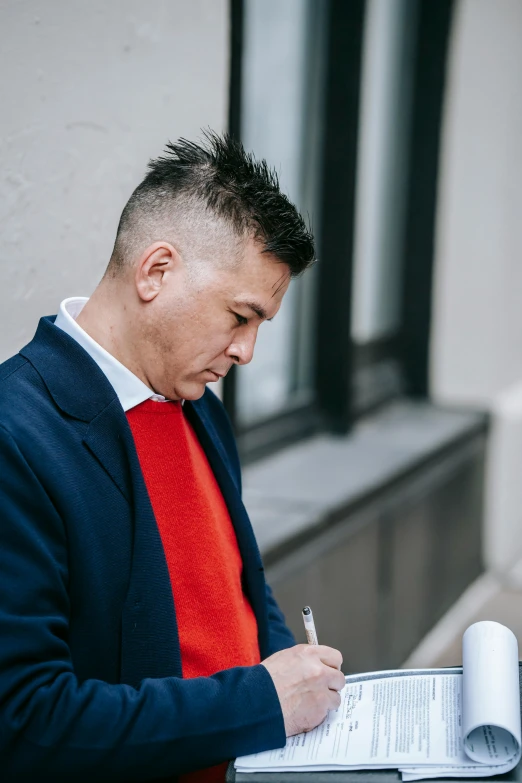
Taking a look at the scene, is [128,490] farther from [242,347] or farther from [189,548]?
[242,347]

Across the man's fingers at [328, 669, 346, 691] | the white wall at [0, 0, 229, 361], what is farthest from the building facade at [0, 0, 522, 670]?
the man's fingers at [328, 669, 346, 691]

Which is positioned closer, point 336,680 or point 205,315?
point 336,680

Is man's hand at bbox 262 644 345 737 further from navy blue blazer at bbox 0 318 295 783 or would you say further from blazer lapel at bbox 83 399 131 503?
blazer lapel at bbox 83 399 131 503

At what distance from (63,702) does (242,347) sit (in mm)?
607

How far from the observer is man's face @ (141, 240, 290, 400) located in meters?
1.40

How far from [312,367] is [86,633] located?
8.82 ft

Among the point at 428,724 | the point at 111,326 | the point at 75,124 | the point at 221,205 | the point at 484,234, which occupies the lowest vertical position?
the point at 428,724

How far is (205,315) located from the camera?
4.63 ft

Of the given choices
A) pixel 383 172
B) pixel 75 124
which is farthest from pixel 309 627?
pixel 383 172

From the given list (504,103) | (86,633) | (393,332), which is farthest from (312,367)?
(86,633)

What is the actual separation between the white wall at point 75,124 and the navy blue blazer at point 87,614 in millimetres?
363

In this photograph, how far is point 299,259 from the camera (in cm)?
144

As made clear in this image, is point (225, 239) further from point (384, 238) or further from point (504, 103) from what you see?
point (504, 103)

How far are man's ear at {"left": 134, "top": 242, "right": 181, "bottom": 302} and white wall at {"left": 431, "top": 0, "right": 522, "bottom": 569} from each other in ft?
10.9
